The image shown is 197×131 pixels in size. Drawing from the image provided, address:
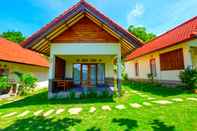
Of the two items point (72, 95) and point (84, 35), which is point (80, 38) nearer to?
point (84, 35)

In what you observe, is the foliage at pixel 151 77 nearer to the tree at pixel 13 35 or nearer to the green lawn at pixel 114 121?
the green lawn at pixel 114 121

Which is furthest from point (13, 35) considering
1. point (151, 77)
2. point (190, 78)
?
point (190, 78)

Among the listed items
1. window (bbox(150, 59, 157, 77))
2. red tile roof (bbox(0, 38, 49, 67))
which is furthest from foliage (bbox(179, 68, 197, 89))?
red tile roof (bbox(0, 38, 49, 67))

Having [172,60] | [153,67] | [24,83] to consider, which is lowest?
[24,83]

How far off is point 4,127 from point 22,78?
785cm

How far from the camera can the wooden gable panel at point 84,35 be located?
9.14 metres

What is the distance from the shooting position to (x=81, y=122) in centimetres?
473

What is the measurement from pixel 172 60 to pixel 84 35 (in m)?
7.16

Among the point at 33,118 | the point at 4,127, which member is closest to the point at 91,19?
the point at 33,118

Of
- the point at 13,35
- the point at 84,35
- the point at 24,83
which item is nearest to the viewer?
the point at 84,35

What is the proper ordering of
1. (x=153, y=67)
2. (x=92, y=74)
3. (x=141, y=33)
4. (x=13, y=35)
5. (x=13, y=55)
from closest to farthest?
(x=13, y=55) → (x=92, y=74) → (x=153, y=67) → (x=141, y=33) → (x=13, y=35)

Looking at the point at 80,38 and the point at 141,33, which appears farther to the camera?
the point at 141,33

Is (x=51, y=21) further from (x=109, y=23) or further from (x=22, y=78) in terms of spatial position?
(x=22, y=78)

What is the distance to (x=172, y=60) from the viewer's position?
11.5 metres
